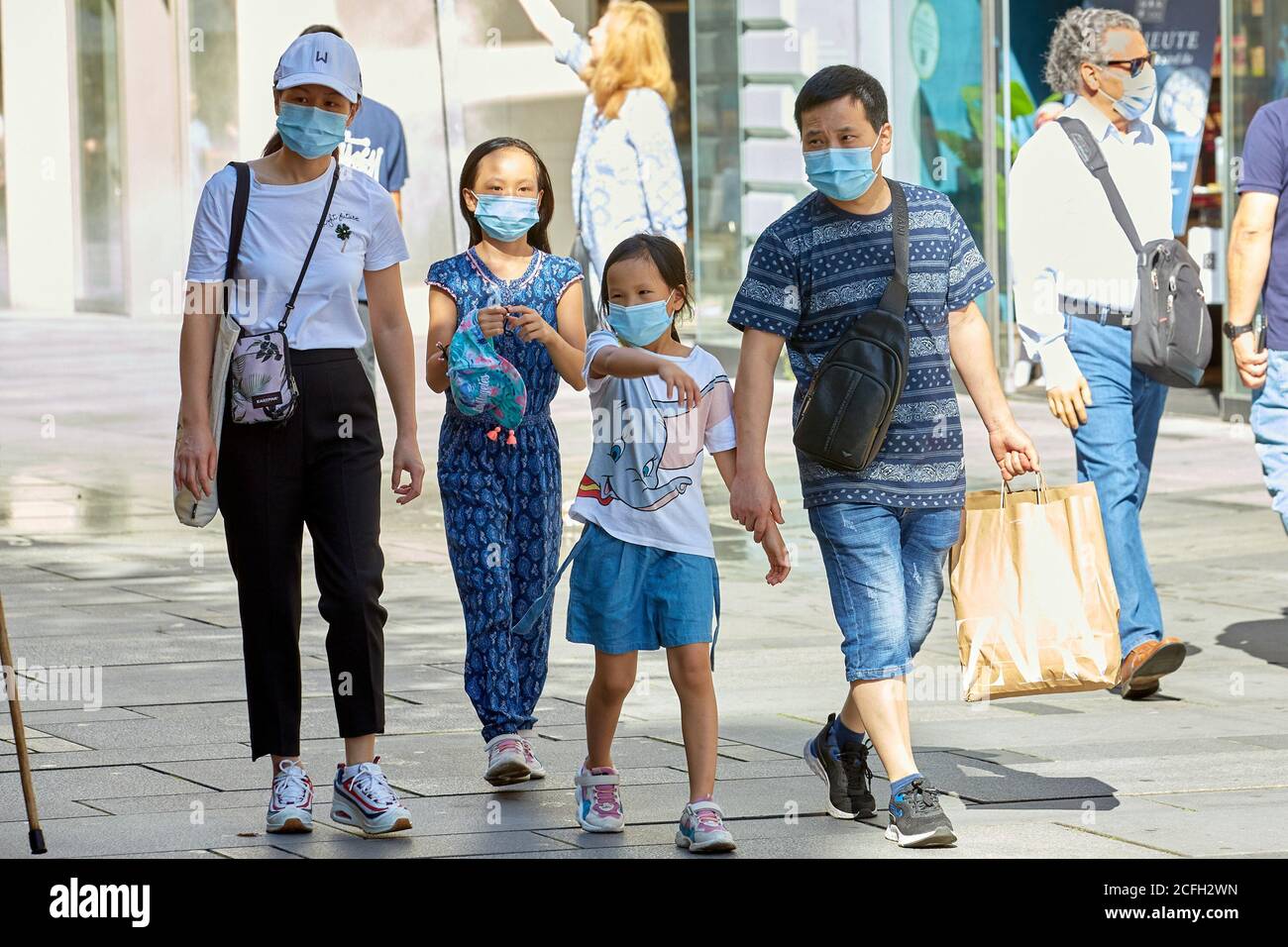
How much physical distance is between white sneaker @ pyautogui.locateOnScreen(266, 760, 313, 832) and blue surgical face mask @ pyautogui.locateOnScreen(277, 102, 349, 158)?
1469 mm

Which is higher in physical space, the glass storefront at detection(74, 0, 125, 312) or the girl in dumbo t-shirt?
the glass storefront at detection(74, 0, 125, 312)

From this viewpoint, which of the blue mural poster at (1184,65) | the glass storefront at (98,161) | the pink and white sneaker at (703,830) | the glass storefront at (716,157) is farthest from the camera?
the glass storefront at (98,161)

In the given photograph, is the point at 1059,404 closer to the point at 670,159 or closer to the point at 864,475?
the point at 864,475

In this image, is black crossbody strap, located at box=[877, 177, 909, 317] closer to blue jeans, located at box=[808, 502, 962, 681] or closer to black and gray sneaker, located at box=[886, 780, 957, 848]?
blue jeans, located at box=[808, 502, 962, 681]

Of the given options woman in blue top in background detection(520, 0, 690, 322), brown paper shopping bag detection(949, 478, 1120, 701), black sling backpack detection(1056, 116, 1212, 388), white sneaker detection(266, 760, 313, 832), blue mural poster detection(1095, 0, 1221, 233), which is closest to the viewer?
white sneaker detection(266, 760, 313, 832)

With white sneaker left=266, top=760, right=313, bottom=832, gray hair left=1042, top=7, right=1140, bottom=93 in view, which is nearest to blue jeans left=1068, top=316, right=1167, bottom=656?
gray hair left=1042, top=7, right=1140, bottom=93

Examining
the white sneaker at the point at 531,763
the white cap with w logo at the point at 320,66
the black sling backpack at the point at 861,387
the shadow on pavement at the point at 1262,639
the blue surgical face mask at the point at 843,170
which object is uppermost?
the white cap with w logo at the point at 320,66

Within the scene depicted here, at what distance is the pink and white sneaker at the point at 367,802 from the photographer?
5301 mm

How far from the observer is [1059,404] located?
7008 millimetres

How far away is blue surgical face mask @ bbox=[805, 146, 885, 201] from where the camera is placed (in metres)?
5.22

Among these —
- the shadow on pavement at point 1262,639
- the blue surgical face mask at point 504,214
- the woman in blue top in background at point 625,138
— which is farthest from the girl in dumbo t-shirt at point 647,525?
the woman in blue top in background at point 625,138

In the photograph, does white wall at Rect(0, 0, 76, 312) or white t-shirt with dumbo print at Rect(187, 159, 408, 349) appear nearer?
white t-shirt with dumbo print at Rect(187, 159, 408, 349)

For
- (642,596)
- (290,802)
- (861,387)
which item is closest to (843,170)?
(861,387)

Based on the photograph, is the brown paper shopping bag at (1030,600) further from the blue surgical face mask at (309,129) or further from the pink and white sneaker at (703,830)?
the blue surgical face mask at (309,129)
